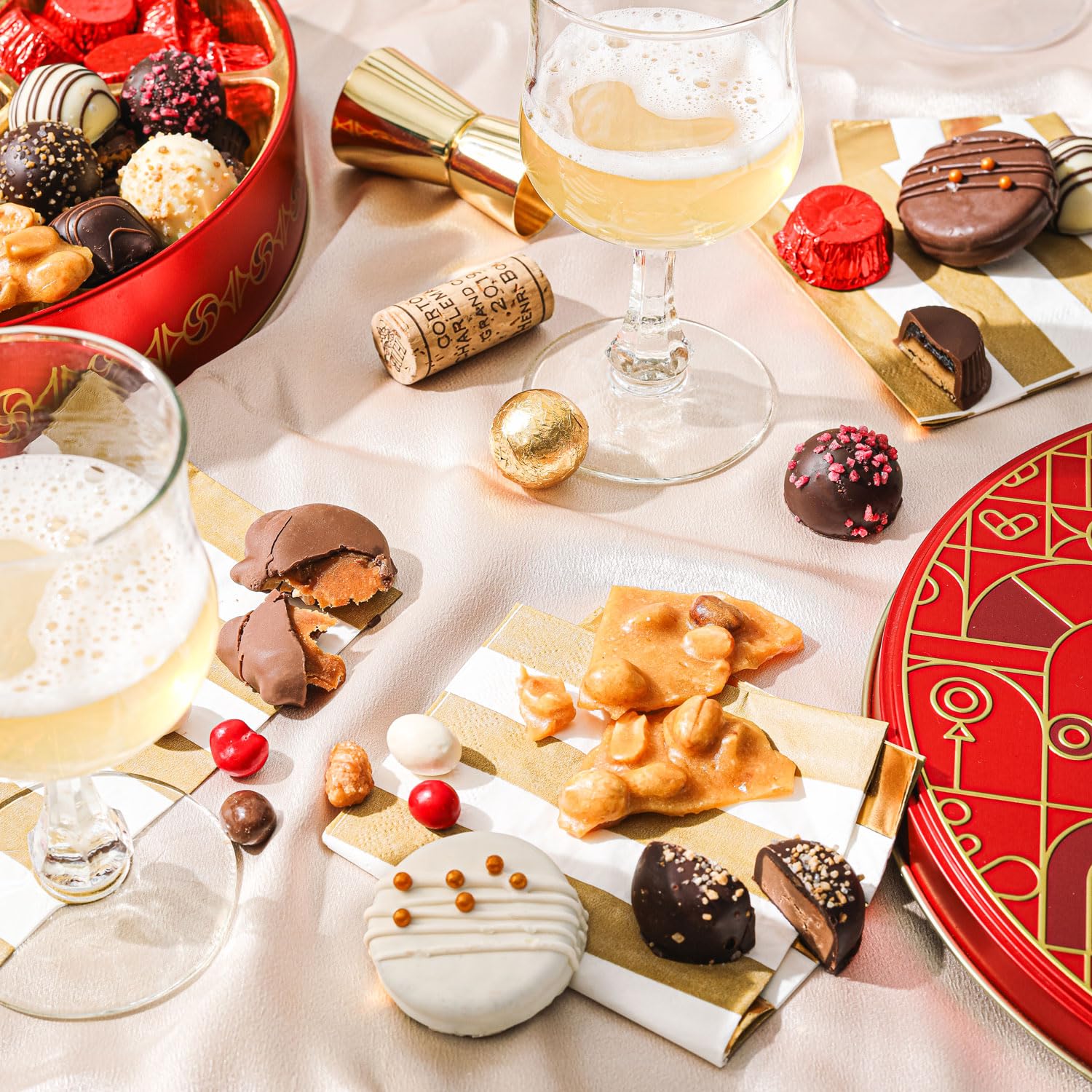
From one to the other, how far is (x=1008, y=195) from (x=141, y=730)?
132cm

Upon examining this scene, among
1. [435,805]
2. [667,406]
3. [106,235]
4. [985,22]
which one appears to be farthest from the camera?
[985,22]

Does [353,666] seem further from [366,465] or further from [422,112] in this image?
[422,112]

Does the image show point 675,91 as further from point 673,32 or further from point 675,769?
point 675,769

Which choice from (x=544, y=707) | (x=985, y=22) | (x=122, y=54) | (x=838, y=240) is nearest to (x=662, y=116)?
(x=838, y=240)

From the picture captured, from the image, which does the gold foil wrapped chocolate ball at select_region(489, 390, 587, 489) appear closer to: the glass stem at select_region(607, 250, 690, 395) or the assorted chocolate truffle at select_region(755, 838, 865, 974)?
the glass stem at select_region(607, 250, 690, 395)

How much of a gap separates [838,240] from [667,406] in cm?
33

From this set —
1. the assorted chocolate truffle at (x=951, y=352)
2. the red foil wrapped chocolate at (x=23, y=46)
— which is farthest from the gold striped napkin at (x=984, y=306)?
the red foil wrapped chocolate at (x=23, y=46)

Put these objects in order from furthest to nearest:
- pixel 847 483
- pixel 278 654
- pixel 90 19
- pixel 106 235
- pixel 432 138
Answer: pixel 90 19 → pixel 432 138 → pixel 106 235 → pixel 847 483 → pixel 278 654

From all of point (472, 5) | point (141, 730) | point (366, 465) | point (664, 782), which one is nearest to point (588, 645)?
point (664, 782)

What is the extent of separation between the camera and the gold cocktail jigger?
1780 mm

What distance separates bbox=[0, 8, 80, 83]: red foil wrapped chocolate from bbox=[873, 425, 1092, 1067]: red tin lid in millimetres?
1471

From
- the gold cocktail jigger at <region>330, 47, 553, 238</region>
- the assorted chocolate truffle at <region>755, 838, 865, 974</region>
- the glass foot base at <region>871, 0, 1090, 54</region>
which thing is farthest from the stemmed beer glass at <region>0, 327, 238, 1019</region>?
the glass foot base at <region>871, 0, 1090, 54</region>

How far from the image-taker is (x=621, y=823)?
1139 mm

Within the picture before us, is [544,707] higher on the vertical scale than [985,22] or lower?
lower
